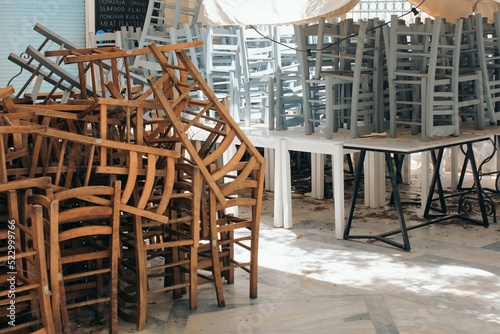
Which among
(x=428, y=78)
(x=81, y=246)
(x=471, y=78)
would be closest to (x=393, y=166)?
(x=428, y=78)

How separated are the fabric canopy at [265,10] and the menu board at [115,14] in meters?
4.16

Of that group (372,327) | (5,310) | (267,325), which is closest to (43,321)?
(5,310)

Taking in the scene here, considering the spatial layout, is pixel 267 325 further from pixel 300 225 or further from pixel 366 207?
pixel 366 207

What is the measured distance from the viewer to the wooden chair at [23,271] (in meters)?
3.35

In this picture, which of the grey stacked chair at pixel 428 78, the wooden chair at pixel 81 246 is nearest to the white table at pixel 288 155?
the grey stacked chair at pixel 428 78

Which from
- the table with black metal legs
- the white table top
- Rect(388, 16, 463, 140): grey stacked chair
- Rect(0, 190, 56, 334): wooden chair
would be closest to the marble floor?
the table with black metal legs

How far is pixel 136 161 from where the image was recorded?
3.71 metres

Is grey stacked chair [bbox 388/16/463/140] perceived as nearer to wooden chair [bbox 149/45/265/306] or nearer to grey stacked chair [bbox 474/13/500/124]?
grey stacked chair [bbox 474/13/500/124]

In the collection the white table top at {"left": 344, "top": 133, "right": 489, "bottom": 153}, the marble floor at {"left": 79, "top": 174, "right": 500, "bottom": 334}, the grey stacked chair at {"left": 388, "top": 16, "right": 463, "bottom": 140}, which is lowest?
the marble floor at {"left": 79, "top": 174, "right": 500, "bottom": 334}

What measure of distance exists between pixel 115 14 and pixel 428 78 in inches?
237

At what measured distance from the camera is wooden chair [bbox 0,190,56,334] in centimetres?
335

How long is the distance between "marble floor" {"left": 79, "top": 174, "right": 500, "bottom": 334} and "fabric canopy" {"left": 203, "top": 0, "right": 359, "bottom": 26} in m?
1.58

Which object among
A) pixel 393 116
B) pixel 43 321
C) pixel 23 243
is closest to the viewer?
pixel 43 321

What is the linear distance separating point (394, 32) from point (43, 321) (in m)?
3.32
